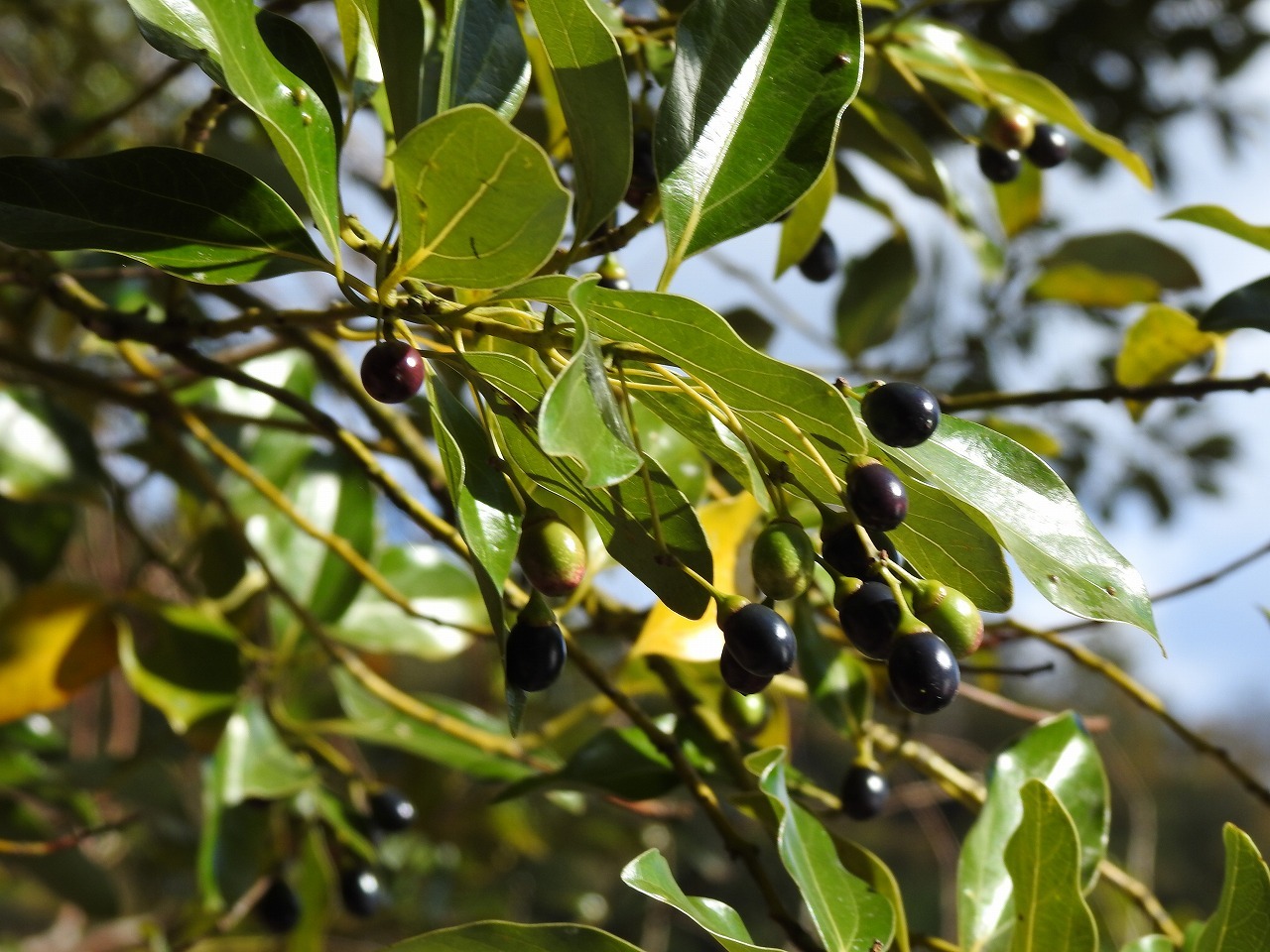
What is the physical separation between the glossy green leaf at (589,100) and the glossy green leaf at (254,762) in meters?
0.73

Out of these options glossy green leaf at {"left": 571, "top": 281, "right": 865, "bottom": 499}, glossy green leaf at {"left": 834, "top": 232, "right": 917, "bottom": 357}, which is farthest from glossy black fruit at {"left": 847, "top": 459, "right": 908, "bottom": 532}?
glossy green leaf at {"left": 834, "top": 232, "right": 917, "bottom": 357}

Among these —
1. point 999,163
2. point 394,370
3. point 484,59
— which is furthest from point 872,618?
point 999,163

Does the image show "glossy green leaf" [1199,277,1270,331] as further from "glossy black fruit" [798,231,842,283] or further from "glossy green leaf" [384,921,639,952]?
"glossy green leaf" [384,921,639,952]

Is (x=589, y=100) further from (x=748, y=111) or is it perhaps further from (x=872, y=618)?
(x=872, y=618)

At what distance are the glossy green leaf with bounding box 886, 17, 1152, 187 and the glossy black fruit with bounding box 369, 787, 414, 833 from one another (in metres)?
0.86

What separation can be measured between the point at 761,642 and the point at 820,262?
1.77 feet

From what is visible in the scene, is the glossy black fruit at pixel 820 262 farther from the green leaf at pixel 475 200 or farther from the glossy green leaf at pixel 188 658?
the glossy green leaf at pixel 188 658

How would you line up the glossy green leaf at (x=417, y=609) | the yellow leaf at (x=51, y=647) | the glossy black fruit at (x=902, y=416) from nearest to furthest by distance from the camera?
1. the glossy black fruit at (x=902, y=416)
2. the yellow leaf at (x=51, y=647)
3. the glossy green leaf at (x=417, y=609)

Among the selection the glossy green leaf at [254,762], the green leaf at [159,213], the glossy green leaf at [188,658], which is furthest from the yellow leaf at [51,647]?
the green leaf at [159,213]

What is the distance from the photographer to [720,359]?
1.73ft

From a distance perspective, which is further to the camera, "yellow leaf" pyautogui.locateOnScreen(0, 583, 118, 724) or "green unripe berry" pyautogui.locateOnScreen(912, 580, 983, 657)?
"yellow leaf" pyautogui.locateOnScreen(0, 583, 118, 724)

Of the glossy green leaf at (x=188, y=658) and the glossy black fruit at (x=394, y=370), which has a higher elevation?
the glossy black fruit at (x=394, y=370)

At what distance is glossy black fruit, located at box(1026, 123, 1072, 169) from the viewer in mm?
1059

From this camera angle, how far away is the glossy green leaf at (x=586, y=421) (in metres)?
0.42
